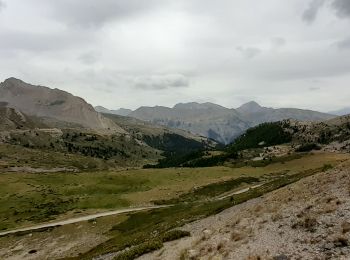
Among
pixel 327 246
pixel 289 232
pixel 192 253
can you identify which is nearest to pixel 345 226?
pixel 327 246

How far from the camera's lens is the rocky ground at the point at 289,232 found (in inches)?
986

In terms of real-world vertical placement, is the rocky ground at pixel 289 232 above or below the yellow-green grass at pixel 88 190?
above

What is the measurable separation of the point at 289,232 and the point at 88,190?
469 ft

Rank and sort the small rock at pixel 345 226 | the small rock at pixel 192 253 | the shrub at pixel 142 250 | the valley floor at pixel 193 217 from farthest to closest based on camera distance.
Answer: the shrub at pixel 142 250 < the small rock at pixel 192 253 < the valley floor at pixel 193 217 < the small rock at pixel 345 226

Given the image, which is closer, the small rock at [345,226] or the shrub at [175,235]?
the small rock at [345,226]

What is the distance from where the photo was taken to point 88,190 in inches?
6496

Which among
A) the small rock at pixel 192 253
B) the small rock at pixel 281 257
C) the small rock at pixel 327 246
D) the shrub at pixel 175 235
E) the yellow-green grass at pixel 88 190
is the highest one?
the small rock at pixel 327 246

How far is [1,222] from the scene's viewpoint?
121438 millimetres

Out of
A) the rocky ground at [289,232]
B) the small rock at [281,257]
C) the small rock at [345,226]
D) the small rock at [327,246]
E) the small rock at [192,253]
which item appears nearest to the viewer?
the small rock at [327,246]

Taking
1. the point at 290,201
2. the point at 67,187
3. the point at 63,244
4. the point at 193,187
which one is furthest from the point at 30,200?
the point at 290,201

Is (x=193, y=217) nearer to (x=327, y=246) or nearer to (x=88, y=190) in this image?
(x=327, y=246)

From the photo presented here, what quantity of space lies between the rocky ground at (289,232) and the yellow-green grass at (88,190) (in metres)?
89.4

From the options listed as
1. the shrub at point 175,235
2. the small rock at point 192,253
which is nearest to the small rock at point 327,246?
the small rock at point 192,253

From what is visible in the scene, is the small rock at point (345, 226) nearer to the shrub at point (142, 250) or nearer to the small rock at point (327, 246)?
the small rock at point (327, 246)
